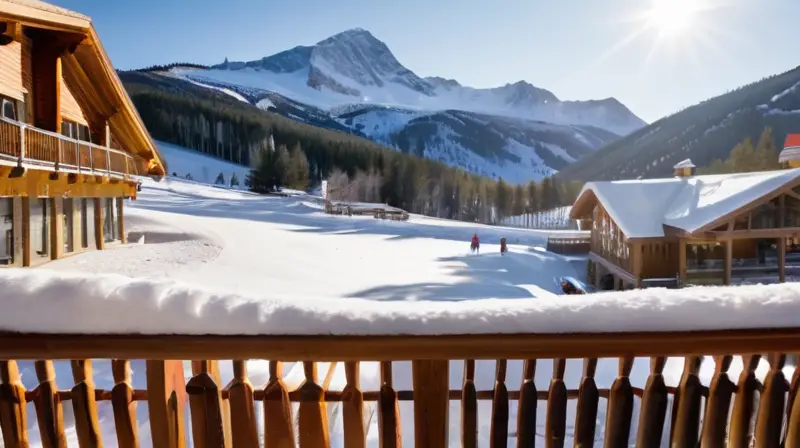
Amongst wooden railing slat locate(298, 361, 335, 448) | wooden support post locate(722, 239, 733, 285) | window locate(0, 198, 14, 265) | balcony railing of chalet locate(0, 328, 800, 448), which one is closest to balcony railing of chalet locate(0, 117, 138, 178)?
window locate(0, 198, 14, 265)

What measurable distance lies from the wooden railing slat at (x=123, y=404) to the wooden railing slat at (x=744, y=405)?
1.54 m

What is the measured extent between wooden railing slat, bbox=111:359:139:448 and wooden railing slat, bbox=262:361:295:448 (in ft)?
1.14

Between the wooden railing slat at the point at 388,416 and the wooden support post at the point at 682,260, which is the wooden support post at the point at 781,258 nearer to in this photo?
the wooden support post at the point at 682,260

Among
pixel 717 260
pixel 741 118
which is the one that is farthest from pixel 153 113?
pixel 741 118

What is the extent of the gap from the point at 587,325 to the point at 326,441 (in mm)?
704

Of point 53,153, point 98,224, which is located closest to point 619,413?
point 53,153

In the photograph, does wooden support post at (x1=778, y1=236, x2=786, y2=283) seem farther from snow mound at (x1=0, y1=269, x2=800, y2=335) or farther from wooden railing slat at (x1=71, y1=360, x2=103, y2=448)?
wooden railing slat at (x1=71, y1=360, x2=103, y2=448)

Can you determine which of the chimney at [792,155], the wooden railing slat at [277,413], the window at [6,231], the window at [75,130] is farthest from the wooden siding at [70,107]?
the chimney at [792,155]

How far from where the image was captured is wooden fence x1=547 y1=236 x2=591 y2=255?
23500mm

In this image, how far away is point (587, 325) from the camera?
1102 mm

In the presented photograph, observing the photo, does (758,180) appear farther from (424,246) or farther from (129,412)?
(129,412)

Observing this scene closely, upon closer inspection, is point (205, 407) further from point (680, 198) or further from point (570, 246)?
point (570, 246)

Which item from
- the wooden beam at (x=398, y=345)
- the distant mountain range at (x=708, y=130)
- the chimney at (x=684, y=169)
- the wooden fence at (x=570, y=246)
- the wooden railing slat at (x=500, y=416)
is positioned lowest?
the wooden fence at (x=570, y=246)

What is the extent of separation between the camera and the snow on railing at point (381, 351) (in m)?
1.08
